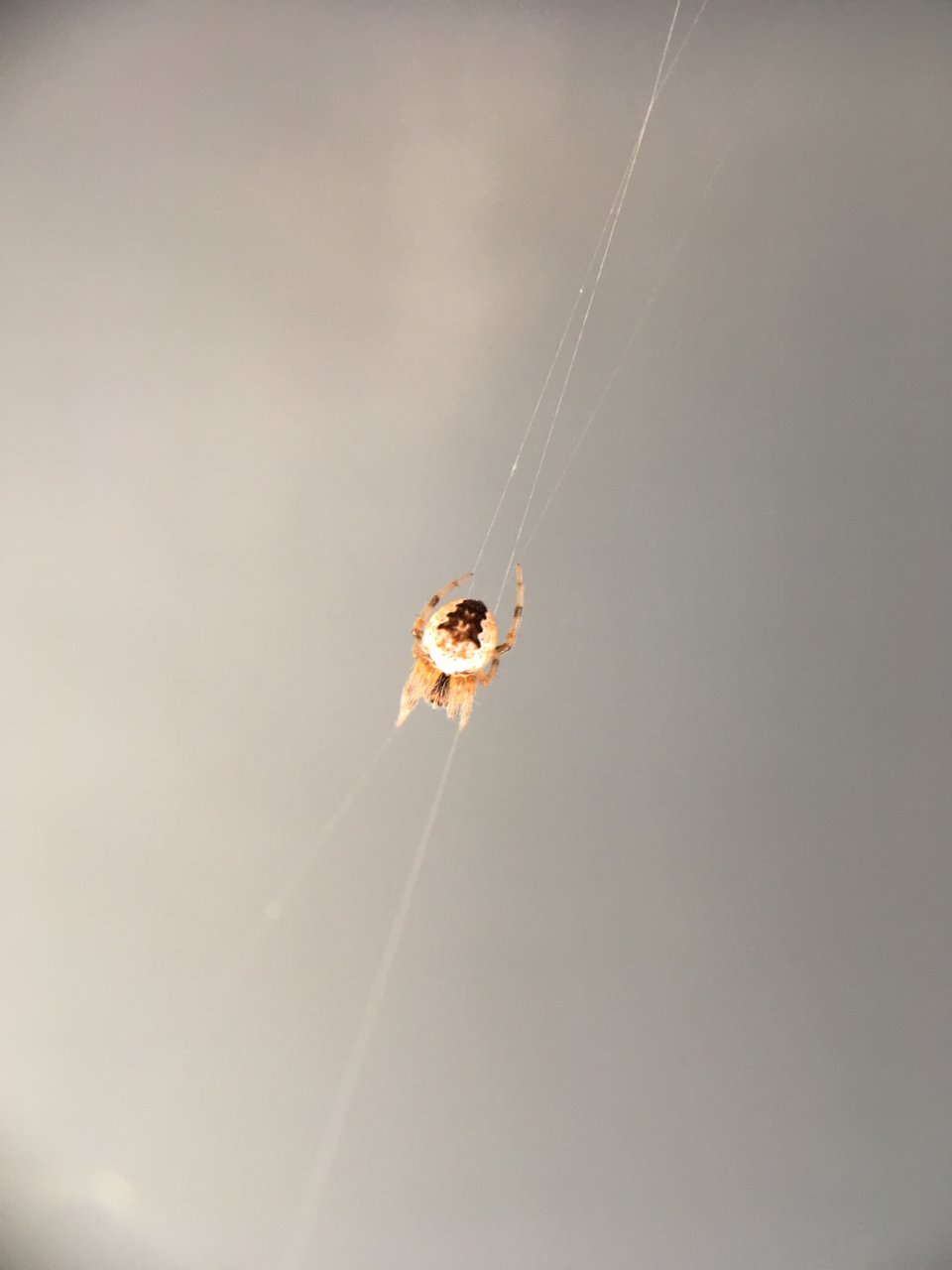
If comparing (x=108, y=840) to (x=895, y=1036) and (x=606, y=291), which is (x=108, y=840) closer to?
(x=606, y=291)

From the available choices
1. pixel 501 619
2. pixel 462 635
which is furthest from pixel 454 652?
pixel 501 619

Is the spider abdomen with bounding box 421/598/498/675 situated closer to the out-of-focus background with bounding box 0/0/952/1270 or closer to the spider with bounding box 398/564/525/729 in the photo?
the spider with bounding box 398/564/525/729

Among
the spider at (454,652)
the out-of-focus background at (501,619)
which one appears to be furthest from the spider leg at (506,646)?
the out-of-focus background at (501,619)

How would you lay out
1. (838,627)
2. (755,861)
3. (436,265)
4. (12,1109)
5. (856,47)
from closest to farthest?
(856,47) → (436,265) → (838,627) → (755,861) → (12,1109)

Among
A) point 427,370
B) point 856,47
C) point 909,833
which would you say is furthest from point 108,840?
point 856,47

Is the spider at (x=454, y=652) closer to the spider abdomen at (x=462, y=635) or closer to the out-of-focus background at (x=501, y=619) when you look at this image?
the spider abdomen at (x=462, y=635)
